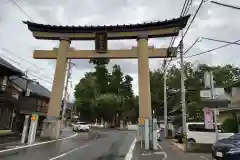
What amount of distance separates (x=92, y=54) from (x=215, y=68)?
34114 millimetres

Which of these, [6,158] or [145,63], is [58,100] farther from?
[6,158]

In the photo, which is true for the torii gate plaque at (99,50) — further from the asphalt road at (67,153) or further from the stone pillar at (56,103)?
the asphalt road at (67,153)

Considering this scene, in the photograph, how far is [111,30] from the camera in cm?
2344

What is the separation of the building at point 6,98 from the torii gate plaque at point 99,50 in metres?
4.49

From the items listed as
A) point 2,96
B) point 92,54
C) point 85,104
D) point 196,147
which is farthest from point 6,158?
point 85,104

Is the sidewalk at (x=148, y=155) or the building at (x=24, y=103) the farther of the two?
the building at (x=24, y=103)

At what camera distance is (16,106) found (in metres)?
29.7

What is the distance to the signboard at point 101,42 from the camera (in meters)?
23.1

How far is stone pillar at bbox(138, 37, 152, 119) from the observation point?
2138cm

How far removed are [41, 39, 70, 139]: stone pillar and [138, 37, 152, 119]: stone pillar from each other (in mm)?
7341

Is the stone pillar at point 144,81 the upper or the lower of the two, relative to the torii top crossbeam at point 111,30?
lower

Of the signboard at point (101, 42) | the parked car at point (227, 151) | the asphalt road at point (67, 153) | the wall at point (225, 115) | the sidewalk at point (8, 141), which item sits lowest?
the asphalt road at point (67, 153)

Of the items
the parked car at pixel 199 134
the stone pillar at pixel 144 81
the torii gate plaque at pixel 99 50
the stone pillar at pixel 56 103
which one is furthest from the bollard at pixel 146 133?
the stone pillar at pixel 56 103

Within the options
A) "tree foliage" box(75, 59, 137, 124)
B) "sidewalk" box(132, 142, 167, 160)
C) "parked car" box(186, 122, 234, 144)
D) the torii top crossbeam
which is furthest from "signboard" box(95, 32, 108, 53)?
"tree foliage" box(75, 59, 137, 124)
